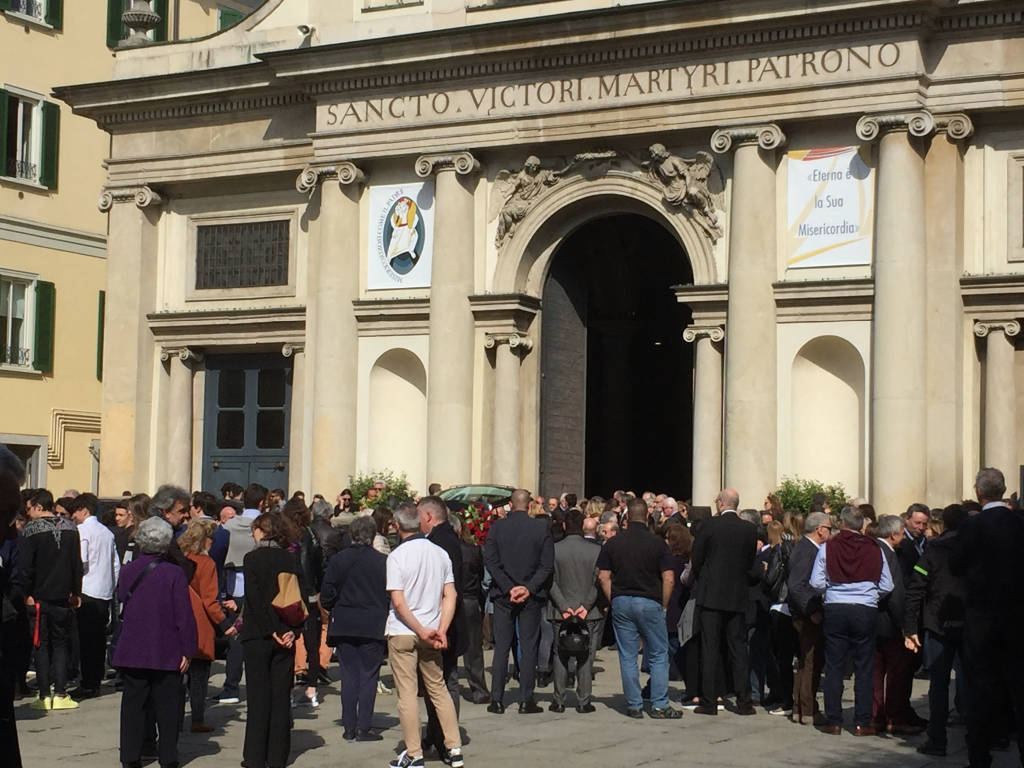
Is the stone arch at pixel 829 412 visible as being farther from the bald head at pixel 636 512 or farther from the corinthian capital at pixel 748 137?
the bald head at pixel 636 512

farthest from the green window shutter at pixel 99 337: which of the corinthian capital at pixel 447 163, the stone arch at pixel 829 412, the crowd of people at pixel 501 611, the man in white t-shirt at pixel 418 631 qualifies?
the man in white t-shirt at pixel 418 631

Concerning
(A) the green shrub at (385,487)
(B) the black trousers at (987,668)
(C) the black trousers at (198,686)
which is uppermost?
(A) the green shrub at (385,487)

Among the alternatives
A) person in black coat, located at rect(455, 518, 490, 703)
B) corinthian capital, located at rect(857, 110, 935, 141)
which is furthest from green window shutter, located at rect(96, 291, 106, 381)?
person in black coat, located at rect(455, 518, 490, 703)

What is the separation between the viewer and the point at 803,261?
24.6m

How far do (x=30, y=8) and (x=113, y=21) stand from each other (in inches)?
97.9

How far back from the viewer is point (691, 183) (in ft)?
83.4

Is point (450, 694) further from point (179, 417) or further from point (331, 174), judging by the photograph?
point (179, 417)

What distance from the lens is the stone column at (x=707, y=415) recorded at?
986 inches

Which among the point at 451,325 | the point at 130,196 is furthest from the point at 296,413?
the point at 130,196

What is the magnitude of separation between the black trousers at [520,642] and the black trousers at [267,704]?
3.33 m

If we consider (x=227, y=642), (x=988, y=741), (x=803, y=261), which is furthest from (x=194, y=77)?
(x=988, y=741)

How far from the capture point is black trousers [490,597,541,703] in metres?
14.8

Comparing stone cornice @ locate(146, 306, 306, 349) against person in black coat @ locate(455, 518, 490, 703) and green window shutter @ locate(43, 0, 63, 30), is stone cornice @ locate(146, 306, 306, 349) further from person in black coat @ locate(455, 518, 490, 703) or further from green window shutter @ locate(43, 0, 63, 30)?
person in black coat @ locate(455, 518, 490, 703)

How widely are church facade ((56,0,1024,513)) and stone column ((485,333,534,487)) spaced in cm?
5
